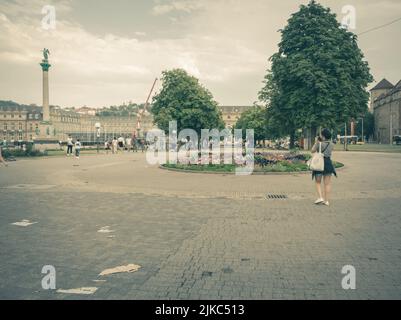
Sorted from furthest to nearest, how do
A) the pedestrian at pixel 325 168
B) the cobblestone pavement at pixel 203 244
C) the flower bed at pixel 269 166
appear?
1. the flower bed at pixel 269 166
2. the pedestrian at pixel 325 168
3. the cobblestone pavement at pixel 203 244

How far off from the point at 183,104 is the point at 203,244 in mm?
31091

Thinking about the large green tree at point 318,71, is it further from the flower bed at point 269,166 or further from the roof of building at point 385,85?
the roof of building at point 385,85

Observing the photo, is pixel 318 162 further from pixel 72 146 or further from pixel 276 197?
pixel 72 146

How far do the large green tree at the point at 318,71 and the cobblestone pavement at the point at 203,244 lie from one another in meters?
16.5

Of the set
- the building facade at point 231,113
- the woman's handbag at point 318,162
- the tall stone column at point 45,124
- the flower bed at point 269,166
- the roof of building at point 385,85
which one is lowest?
the flower bed at point 269,166

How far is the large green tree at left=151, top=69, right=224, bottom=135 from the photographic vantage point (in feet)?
108

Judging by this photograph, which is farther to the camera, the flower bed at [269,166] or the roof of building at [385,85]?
the roof of building at [385,85]

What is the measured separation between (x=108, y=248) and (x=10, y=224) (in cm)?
316

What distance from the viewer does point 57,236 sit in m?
6.87

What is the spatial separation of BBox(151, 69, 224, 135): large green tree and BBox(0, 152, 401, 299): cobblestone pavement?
837 inches

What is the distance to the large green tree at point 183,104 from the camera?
32906 mm

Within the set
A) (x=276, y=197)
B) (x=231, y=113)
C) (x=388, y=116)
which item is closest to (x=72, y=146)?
(x=276, y=197)

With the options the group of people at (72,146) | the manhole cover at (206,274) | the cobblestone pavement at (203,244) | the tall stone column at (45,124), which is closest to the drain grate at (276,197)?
the cobblestone pavement at (203,244)

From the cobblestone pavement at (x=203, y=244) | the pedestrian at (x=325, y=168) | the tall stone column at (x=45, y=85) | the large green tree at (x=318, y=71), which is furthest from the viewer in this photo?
the tall stone column at (x=45, y=85)
